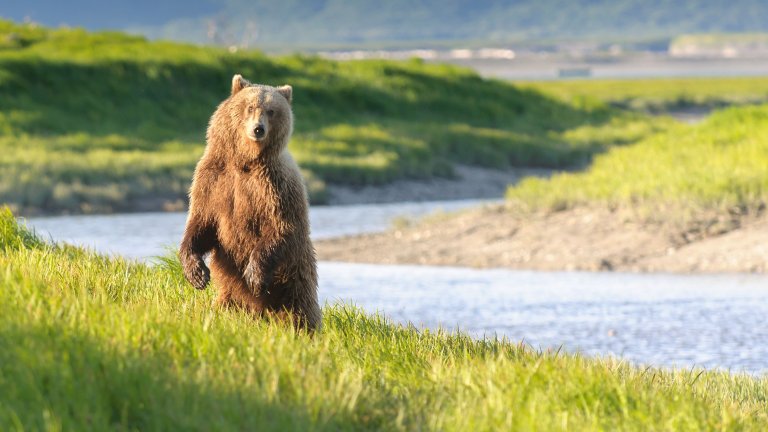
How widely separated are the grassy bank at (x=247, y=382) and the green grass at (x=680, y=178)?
38.9 feet

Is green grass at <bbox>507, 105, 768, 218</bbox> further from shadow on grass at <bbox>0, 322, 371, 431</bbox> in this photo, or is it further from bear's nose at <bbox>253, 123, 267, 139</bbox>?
shadow on grass at <bbox>0, 322, 371, 431</bbox>

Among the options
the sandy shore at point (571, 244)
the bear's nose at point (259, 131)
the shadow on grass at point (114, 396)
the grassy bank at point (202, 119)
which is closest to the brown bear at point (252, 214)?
the bear's nose at point (259, 131)

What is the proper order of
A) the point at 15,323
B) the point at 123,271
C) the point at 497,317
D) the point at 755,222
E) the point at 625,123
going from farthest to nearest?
the point at 625,123
the point at 755,222
the point at 497,317
the point at 123,271
the point at 15,323

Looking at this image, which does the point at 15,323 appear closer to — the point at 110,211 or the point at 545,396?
the point at 545,396

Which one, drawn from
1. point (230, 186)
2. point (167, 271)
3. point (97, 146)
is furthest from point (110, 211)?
point (230, 186)

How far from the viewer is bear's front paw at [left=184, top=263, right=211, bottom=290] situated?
6910 millimetres

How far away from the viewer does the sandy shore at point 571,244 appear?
1689 centimetres

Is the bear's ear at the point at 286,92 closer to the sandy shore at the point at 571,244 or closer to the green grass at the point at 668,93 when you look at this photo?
the sandy shore at the point at 571,244

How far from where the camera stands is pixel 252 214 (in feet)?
22.4

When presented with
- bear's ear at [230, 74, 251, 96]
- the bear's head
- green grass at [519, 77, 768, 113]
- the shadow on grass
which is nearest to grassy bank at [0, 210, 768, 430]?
the shadow on grass

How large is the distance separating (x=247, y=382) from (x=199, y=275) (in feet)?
5.29

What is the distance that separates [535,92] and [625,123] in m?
4.30

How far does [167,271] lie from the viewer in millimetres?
9109

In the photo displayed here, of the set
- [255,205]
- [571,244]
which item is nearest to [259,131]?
[255,205]
